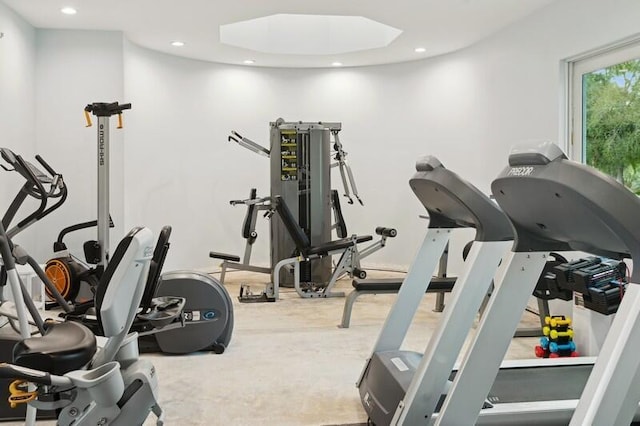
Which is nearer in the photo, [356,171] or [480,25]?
[480,25]

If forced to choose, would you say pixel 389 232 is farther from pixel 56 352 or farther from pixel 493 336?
pixel 56 352

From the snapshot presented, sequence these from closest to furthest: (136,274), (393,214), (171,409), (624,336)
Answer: (624,336), (136,274), (171,409), (393,214)

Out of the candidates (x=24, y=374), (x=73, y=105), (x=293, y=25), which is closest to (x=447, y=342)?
(x=24, y=374)

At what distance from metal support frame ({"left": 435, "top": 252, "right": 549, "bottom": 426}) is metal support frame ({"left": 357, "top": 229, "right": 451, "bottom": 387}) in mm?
892

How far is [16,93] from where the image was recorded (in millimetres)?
5051

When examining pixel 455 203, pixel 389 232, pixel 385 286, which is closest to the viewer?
pixel 455 203

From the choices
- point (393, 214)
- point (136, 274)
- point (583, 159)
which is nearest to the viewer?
point (136, 274)

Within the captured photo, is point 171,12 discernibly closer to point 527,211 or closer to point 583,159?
point 583,159

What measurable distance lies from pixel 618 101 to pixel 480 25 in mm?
1762

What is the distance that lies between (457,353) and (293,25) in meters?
5.58

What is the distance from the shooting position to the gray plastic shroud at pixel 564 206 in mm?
1309

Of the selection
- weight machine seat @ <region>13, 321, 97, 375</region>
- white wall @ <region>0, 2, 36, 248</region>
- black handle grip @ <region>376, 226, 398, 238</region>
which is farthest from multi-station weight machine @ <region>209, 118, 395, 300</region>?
weight machine seat @ <region>13, 321, 97, 375</region>

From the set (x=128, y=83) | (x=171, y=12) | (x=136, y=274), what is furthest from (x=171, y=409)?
(x=128, y=83)

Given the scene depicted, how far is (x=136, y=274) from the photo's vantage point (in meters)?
2.10
